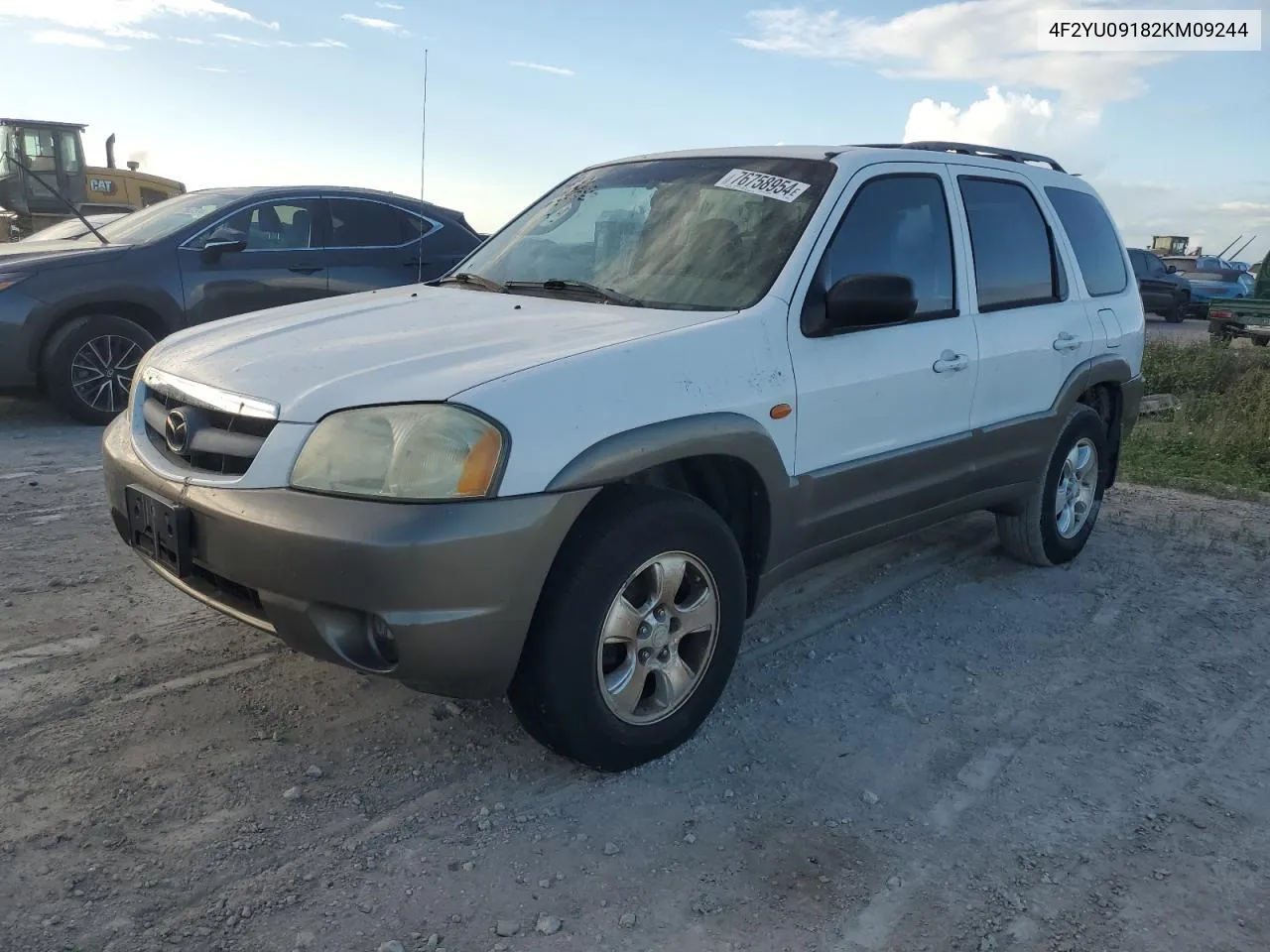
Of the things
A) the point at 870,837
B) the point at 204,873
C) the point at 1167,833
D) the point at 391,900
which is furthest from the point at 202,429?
the point at 1167,833

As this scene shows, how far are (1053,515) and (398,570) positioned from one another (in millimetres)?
3530

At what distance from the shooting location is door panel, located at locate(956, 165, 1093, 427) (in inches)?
170

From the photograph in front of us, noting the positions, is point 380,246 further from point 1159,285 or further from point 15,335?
point 1159,285

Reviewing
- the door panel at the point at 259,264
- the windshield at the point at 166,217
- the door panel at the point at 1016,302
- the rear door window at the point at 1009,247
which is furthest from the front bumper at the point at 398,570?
the windshield at the point at 166,217

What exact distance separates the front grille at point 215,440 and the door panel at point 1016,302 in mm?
2738

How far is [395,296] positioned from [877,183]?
70.6 inches

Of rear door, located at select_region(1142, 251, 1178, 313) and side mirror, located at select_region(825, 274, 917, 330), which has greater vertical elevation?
side mirror, located at select_region(825, 274, 917, 330)

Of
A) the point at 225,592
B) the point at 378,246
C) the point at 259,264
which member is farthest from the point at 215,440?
the point at 378,246

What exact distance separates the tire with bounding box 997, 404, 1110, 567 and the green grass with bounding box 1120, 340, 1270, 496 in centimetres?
227

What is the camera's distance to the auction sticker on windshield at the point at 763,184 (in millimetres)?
3756

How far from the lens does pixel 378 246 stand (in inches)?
326

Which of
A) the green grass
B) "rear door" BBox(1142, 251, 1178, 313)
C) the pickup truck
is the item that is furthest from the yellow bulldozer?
"rear door" BBox(1142, 251, 1178, 313)

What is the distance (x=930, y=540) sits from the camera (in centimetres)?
558

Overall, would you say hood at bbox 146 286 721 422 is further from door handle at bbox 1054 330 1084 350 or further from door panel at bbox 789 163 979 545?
door handle at bbox 1054 330 1084 350
